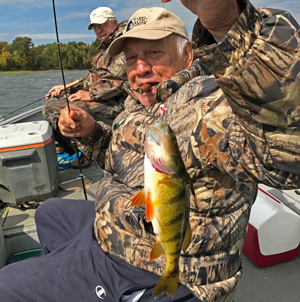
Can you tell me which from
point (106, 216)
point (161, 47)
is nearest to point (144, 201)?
point (106, 216)

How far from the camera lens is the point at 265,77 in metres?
0.80

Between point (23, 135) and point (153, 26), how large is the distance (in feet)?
6.10

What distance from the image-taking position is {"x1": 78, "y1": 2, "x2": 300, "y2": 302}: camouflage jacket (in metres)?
0.80

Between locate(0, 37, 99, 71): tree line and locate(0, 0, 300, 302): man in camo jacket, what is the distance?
4.27 ft

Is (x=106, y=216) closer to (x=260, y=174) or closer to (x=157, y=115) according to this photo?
(x=157, y=115)

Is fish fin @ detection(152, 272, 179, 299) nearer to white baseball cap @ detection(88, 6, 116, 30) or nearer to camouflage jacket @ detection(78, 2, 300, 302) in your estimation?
camouflage jacket @ detection(78, 2, 300, 302)

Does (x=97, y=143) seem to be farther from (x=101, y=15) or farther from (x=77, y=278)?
(x=101, y=15)

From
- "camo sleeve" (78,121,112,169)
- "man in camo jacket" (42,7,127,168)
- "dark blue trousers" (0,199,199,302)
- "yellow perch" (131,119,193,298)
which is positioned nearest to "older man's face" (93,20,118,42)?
"man in camo jacket" (42,7,127,168)

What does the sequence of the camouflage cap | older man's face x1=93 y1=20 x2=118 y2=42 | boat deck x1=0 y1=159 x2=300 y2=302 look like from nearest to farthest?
the camouflage cap
boat deck x1=0 y1=159 x2=300 y2=302
older man's face x1=93 y1=20 x2=118 y2=42

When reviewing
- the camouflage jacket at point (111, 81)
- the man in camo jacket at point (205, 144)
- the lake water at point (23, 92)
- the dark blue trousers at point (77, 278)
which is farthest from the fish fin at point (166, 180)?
the lake water at point (23, 92)

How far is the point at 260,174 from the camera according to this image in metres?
1.00

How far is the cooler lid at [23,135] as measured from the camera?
114 inches

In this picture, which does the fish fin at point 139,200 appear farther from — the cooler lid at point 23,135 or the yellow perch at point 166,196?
the cooler lid at point 23,135

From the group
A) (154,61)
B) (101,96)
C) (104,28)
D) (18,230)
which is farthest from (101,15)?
(18,230)
